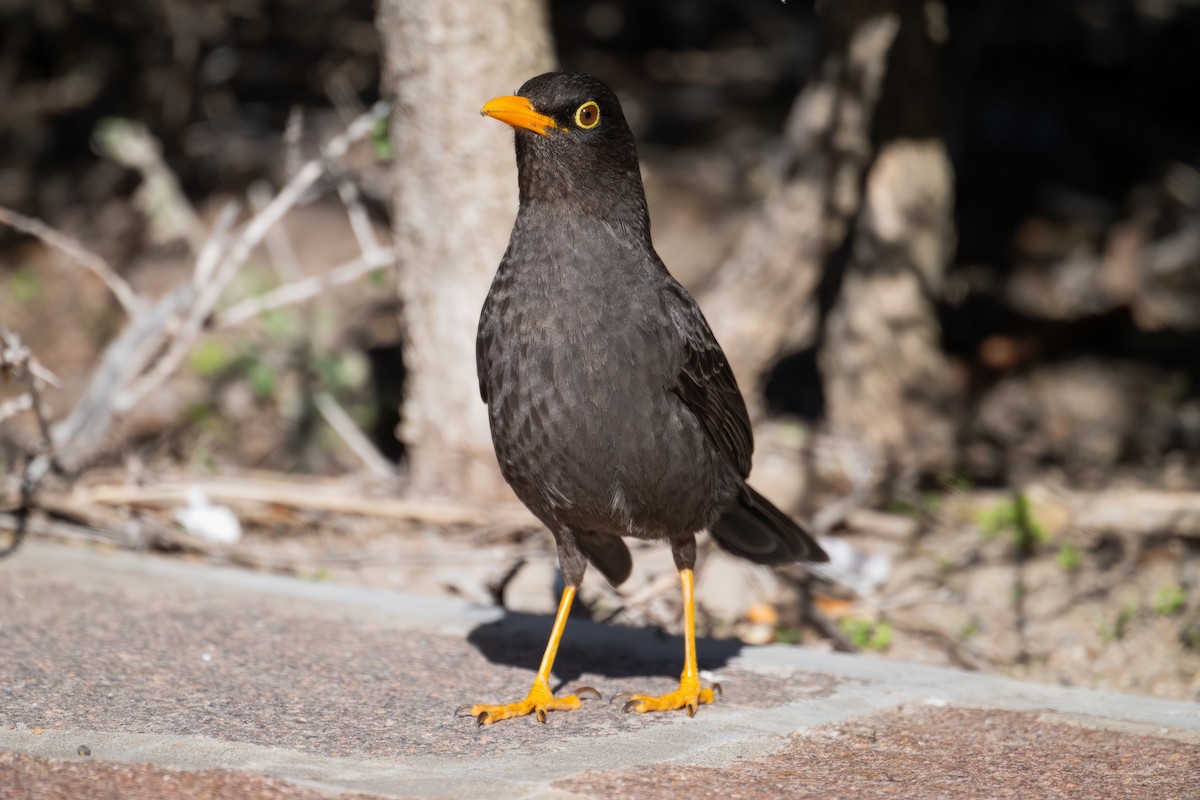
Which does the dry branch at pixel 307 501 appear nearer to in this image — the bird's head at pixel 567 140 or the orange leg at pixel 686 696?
the orange leg at pixel 686 696

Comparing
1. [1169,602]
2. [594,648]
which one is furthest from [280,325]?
[1169,602]

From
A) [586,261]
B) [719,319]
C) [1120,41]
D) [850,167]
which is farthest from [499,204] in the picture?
[1120,41]

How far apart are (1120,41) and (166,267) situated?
8.89 metres

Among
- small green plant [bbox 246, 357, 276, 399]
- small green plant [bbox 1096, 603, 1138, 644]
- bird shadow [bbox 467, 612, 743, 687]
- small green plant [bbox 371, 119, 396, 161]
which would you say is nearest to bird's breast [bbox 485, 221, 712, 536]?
bird shadow [bbox 467, 612, 743, 687]

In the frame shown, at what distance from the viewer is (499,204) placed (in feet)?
21.1

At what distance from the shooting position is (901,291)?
7.98 meters

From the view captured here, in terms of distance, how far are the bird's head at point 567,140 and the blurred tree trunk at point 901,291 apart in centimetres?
369

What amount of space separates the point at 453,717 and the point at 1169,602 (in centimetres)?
397

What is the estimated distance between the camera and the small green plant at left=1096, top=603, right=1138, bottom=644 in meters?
6.19

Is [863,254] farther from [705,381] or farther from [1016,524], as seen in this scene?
[705,381]

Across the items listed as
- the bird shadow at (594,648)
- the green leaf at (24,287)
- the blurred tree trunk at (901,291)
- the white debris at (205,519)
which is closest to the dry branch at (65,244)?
the white debris at (205,519)

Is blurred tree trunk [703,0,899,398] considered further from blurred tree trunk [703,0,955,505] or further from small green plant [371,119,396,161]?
small green plant [371,119,396,161]

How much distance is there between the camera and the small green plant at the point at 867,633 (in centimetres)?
612

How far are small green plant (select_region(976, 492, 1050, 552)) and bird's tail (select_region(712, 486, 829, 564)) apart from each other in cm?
264
